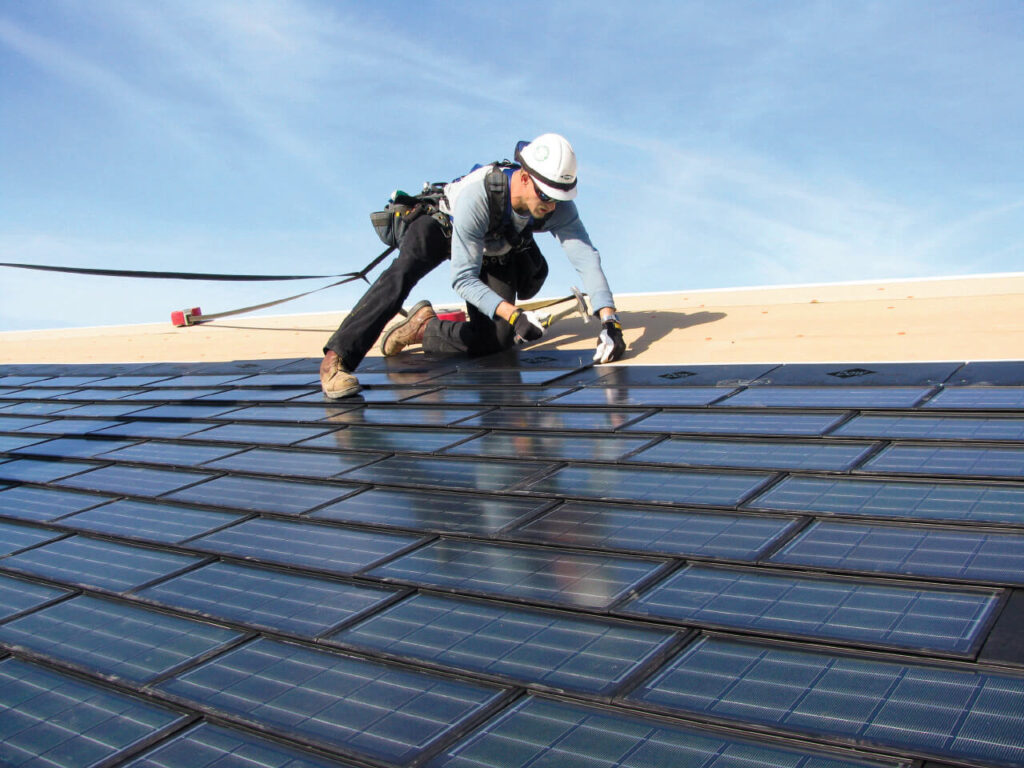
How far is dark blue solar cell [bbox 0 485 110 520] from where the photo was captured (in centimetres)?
531

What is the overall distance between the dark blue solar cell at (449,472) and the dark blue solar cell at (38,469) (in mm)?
2436

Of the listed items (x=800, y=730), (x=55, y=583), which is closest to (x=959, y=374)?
(x=800, y=730)

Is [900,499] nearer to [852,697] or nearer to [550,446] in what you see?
[852,697]

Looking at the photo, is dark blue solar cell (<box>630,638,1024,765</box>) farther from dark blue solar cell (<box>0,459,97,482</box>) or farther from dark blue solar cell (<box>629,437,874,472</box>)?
dark blue solar cell (<box>0,459,97,482</box>)

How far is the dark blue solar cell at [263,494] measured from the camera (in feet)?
15.5

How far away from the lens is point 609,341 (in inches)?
282

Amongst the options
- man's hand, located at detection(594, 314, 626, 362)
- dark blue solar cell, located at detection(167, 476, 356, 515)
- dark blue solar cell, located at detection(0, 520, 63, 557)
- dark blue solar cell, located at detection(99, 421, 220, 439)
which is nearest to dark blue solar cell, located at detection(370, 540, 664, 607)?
dark blue solar cell, located at detection(167, 476, 356, 515)

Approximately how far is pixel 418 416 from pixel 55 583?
271 centimetres

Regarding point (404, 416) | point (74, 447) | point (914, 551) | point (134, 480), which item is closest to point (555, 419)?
point (404, 416)

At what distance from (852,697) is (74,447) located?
251 inches

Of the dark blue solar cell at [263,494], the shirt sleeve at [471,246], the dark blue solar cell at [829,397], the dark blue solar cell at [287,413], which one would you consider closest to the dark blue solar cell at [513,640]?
the dark blue solar cell at [263,494]

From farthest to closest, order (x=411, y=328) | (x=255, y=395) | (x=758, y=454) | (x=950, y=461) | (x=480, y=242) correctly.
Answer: (x=411, y=328) < (x=255, y=395) < (x=480, y=242) < (x=758, y=454) < (x=950, y=461)

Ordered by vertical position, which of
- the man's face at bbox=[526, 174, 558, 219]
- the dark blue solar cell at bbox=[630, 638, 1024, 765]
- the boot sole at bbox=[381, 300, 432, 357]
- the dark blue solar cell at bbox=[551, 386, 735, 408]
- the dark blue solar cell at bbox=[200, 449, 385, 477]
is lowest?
the dark blue solar cell at bbox=[630, 638, 1024, 765]

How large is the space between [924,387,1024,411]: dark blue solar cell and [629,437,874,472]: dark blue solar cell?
0.78m
